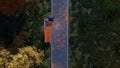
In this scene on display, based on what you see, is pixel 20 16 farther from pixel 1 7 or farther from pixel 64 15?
pixel 64 15

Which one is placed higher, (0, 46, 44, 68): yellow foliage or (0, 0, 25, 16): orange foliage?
(0, 0, 25, 16): orange foliage

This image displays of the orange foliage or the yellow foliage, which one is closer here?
the yellow foliage

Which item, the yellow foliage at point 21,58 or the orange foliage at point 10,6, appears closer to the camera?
the yellow foliage at point 21,58

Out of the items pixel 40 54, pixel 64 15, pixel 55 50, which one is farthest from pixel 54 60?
pixel 40 54

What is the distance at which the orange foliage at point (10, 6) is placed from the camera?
618 centimetres

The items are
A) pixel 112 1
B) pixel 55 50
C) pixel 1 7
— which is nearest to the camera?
pixel 55 50

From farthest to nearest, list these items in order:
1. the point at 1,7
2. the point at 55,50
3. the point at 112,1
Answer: the point at 112,1 → the point at 1,7 → the point at 55,50

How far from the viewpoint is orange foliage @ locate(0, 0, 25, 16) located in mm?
6184

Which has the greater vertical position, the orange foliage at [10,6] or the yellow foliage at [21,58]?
the orange foliage at [10,6]

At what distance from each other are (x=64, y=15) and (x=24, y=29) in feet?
7.34

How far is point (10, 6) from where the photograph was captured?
6.27 metres

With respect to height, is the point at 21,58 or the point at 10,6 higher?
the point at 10,6

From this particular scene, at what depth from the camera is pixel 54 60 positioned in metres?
4.65

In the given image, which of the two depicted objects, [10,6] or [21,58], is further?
→ [10,6]
